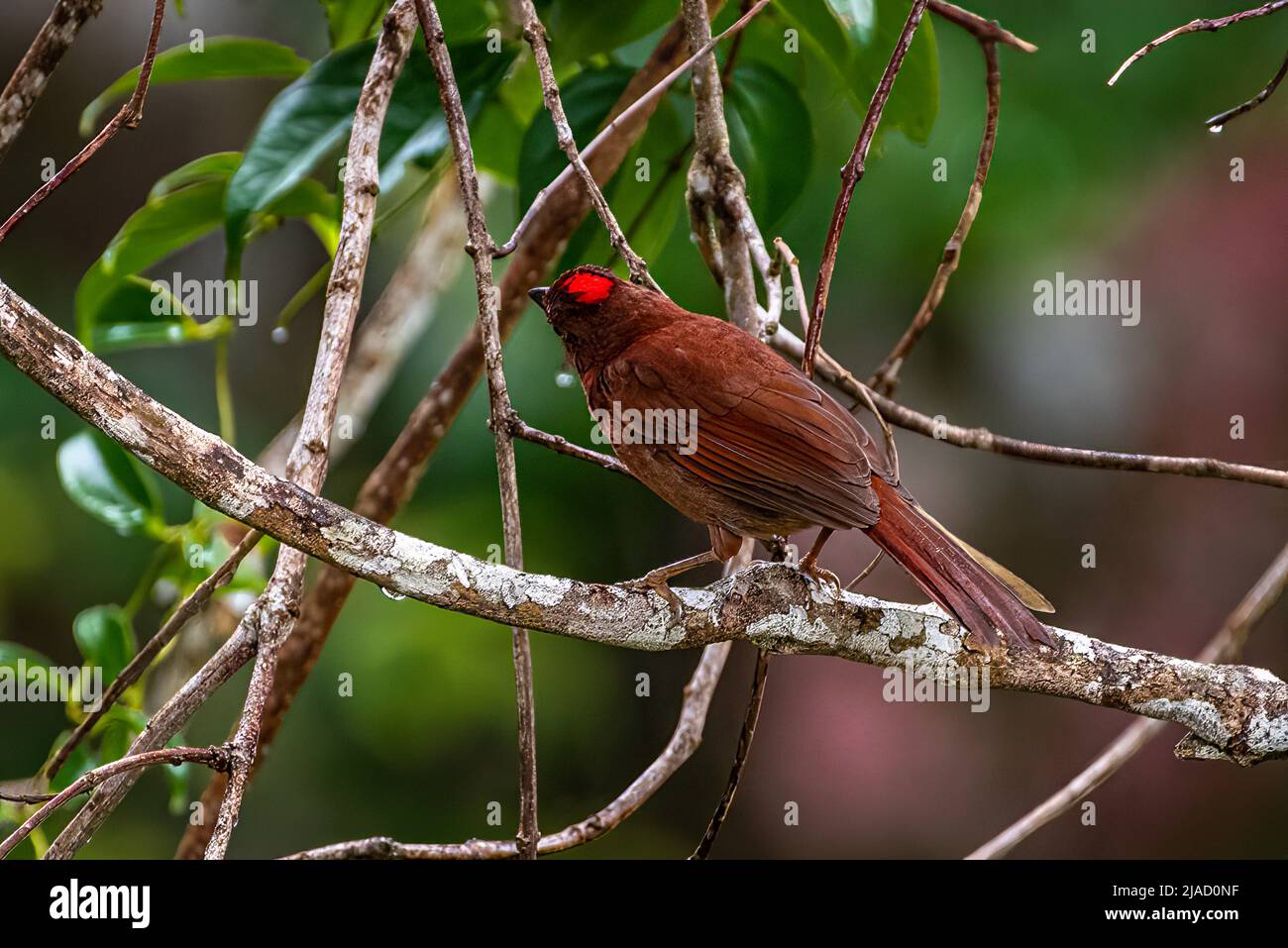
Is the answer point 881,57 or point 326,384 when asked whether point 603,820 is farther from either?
point 881,57

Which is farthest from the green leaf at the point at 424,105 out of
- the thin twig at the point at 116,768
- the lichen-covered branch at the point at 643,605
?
the thin twig at the point at 116,768

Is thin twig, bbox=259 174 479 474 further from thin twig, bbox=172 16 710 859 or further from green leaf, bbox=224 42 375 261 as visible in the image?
green leaf, bbox=224 42 375 261

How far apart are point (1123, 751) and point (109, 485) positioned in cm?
229

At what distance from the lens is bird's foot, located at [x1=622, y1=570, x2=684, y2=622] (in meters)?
2.04

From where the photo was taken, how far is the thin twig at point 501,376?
79.2 inches

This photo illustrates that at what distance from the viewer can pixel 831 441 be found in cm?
249

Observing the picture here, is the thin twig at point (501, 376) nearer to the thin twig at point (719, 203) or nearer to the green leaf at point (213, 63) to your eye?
the thin twig at point (719, 203)

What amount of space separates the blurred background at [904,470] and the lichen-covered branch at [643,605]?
2.11 meters

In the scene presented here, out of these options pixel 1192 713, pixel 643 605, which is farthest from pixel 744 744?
pixel 1192 713

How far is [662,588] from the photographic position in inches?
83.3
